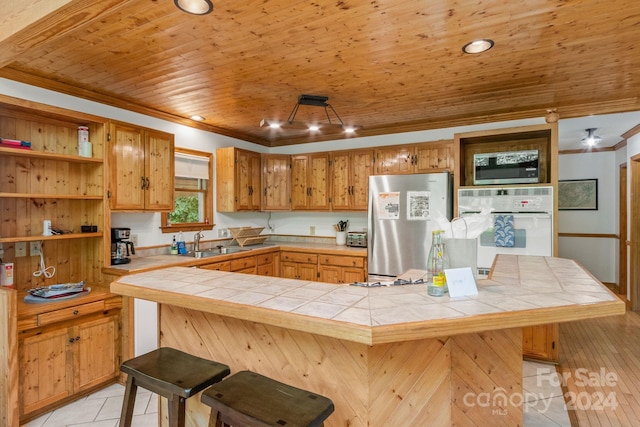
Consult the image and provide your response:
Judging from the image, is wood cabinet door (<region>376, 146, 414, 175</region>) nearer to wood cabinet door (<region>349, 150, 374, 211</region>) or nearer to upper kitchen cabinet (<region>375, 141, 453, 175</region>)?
upper kitchen cabinet (<region>375, 141, 453, 175</region>)

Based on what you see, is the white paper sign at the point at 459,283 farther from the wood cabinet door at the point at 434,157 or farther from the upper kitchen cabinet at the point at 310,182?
the upper kitchen cabinet at the point at 310,182

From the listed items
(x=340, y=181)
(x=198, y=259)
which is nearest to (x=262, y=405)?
(x=198, y=259)

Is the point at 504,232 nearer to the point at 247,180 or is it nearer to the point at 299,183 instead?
the point at 299,183

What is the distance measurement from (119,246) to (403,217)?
9.49 feet

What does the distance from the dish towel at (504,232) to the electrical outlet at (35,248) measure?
13.6 feet

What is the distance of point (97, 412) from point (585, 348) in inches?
180

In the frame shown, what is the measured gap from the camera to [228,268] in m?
3.87

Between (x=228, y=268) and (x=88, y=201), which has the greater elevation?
(x=88, y=201)

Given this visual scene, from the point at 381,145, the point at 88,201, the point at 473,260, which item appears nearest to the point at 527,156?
the point at 381,145

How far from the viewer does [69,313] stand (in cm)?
259

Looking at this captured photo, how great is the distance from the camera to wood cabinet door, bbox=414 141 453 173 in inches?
154

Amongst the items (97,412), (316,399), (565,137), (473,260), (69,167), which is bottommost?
(97,412)

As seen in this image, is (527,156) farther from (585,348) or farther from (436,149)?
(585,348)

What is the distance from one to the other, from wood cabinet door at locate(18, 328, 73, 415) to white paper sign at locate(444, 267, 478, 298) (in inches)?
109
